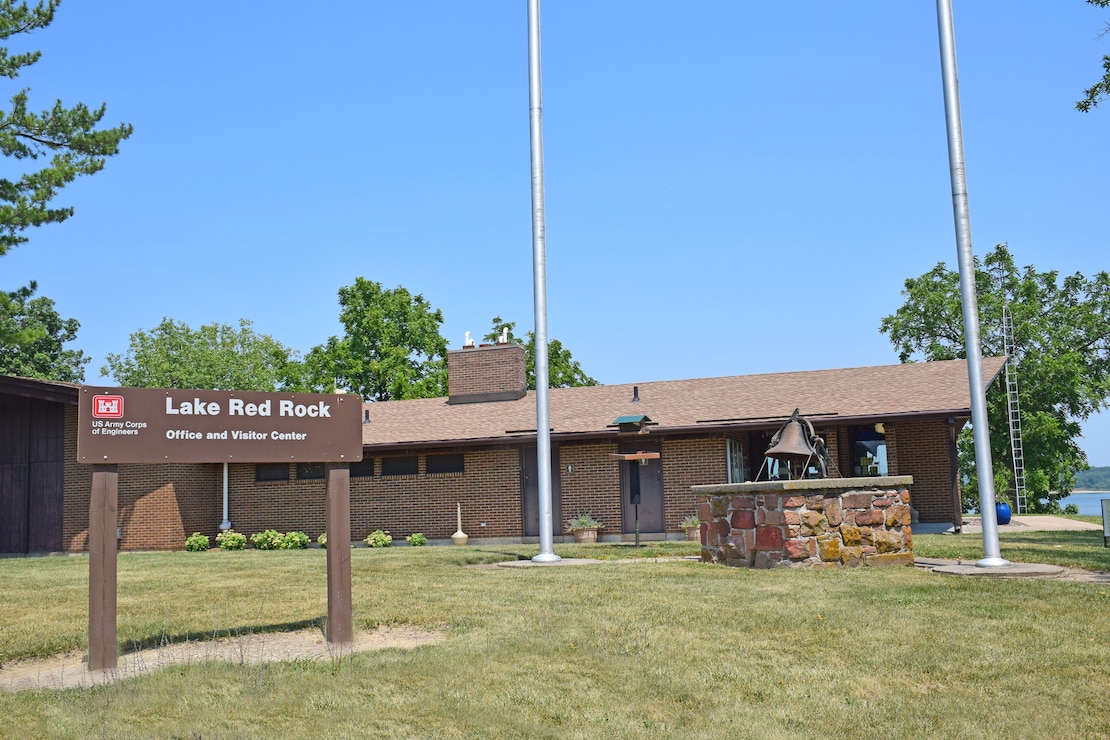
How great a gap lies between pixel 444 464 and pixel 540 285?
9059 millimetres

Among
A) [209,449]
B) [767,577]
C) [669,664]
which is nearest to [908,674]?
[669,664]

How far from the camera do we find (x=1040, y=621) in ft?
28.3

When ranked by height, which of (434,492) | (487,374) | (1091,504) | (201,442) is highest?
(487,374)

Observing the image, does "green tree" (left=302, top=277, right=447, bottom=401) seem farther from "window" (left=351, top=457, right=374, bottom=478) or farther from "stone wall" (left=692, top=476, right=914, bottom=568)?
"stone wall" (left=692, top=476, right=914, bottom=568)

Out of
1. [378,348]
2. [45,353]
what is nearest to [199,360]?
[45,353]

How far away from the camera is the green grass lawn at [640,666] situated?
6.09m

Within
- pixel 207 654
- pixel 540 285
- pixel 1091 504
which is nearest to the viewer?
pixel 207 654

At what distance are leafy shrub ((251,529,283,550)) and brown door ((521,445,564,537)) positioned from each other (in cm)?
595

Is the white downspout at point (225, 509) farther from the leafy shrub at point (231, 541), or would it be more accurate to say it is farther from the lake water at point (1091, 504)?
the lake water at point (1091, 504)

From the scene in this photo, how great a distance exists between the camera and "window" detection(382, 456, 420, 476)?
2445 centimetres

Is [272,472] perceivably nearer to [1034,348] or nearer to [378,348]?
[378,348]

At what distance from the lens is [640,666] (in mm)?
7266

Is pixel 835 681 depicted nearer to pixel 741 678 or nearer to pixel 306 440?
pixel 741 678

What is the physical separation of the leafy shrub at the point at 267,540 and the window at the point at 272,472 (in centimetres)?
168
